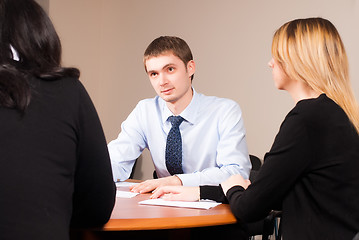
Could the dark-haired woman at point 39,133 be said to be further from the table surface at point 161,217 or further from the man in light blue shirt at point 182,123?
the man in light blue shirt at point 182,123

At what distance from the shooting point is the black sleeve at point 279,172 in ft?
4.71

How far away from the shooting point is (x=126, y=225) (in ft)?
4.43

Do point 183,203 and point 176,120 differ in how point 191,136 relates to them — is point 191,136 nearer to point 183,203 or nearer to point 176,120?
point 176,120

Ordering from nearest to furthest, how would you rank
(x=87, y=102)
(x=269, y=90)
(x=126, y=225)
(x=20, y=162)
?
(x=20, y=162), (x=87, y=102), (x=126, y=225), (x=269, y=90)

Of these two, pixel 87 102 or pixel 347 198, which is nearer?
pixel 87 102

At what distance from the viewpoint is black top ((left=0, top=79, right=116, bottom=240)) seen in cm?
104

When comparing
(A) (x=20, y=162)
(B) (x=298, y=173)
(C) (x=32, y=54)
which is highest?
(C) (x=32, y=54)

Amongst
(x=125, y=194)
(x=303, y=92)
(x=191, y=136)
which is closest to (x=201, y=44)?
(x=191, y=136)

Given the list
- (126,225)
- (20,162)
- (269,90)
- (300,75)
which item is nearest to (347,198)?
(300,75)

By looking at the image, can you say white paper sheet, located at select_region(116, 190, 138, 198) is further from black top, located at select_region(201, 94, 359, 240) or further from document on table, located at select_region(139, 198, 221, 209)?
black top, located at select_region(201, 94, 359, 240)

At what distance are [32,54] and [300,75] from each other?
91 centimetres

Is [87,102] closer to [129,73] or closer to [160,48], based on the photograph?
[160,48]

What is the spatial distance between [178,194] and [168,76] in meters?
0.90

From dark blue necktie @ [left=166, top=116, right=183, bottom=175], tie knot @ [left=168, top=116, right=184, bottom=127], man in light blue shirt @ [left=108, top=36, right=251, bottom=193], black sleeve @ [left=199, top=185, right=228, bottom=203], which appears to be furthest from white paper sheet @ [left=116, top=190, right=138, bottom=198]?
tie knot @ [left=168, top=116, right=184, bottom=127]
